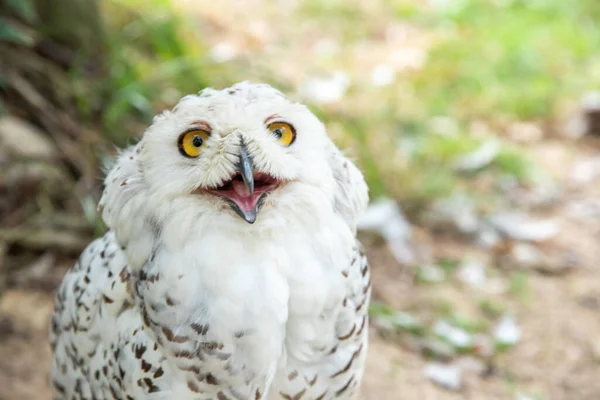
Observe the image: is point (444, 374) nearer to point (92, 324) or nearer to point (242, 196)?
point (92, 324)

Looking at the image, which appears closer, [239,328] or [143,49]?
[239,328]

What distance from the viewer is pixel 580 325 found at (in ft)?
8.99

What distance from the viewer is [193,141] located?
1.31 metres

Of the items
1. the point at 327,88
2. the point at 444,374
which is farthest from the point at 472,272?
the point at 327,88

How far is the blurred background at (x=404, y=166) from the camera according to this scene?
2592mm

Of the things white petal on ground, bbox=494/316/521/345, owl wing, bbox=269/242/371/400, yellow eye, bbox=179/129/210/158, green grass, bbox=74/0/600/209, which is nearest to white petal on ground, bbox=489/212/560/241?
green grass, bbox=74/0/600/209

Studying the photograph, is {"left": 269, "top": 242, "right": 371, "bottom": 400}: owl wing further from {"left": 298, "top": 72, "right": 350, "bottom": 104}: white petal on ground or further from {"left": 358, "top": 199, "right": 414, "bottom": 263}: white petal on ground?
{"left": 298, "top": 72, "right": 350, "bottom": 104}: white petal on ground

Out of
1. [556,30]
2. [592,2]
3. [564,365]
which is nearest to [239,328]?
[564,365]

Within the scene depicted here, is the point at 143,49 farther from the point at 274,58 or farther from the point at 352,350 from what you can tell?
the point at 352,350

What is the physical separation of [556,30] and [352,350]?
3.94m

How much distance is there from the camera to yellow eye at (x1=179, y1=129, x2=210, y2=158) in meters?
1.30

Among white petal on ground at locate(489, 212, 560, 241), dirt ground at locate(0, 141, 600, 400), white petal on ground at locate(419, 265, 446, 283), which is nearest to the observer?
dirt ground at locate(0, 141, 600, 400)

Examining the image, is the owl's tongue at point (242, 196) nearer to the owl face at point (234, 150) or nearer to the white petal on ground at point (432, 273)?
the owl face at point (234, 150)

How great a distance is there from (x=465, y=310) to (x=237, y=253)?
1657 millimetres
